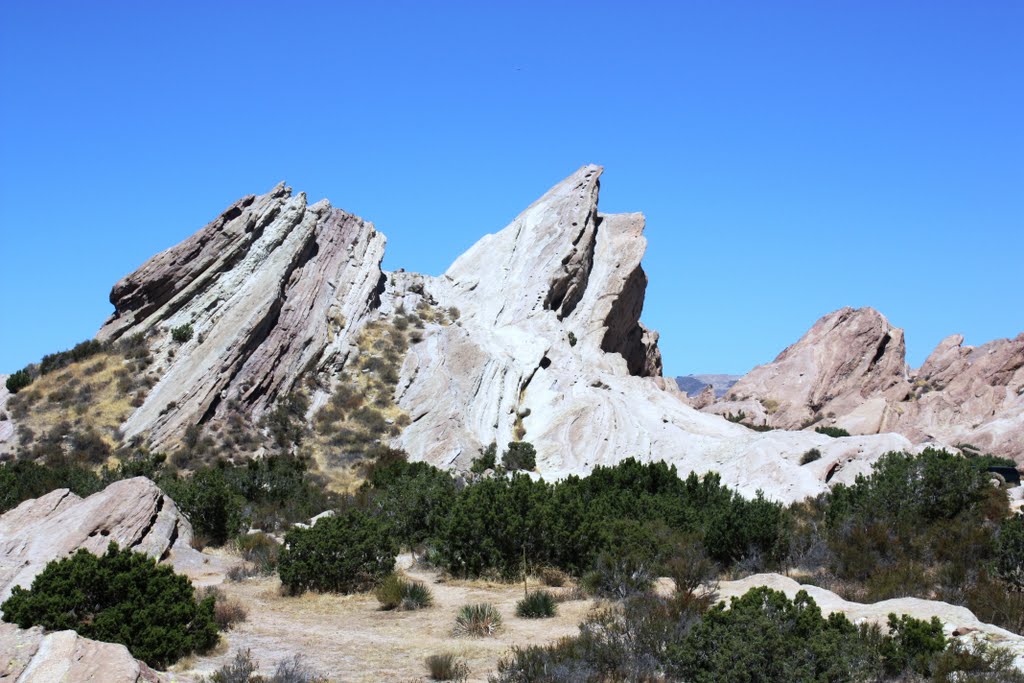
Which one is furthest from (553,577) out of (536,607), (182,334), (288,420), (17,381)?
(17,381)

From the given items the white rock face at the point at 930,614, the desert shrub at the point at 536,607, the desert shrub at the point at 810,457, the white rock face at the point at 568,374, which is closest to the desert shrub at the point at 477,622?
the desert shrub at the point at 536,607

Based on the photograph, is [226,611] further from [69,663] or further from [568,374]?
[568,374]

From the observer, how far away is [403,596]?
13266 millimetres

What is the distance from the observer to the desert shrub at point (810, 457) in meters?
28.0

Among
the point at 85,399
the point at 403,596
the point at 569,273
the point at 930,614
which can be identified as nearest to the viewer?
the point at 930,614

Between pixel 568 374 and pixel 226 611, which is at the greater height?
pixel 568 374

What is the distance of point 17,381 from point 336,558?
24.5 m

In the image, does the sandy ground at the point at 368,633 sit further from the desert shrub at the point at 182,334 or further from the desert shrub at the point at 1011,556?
the desert shrub at the point at 182,334

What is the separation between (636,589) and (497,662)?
165 inches

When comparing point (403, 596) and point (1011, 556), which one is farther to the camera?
point (403, 596)

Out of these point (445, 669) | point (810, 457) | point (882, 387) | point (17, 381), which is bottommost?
point (445, 669)

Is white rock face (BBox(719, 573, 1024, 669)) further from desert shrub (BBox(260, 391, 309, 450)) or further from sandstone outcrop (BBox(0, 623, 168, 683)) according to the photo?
desert shrub (BBox(260, 391, 309, 450))

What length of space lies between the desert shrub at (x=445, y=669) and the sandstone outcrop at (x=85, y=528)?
399cm

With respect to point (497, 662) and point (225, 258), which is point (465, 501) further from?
point (225, 258)
